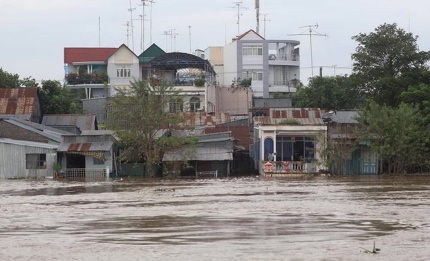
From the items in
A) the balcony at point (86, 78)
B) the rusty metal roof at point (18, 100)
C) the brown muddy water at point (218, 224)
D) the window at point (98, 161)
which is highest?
the balcony at point (86, 78)

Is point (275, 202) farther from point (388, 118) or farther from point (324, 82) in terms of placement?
point (324, 82)

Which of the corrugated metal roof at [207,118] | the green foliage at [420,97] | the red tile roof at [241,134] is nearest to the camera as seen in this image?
the green foliage at [420,97]

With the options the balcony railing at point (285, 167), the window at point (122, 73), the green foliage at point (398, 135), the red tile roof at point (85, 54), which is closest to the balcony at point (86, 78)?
the window at point (122, 73)

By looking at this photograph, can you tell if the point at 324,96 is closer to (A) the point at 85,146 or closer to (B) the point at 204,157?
(B) the point at 204,157

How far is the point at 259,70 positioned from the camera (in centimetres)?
8488

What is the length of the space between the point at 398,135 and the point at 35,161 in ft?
66.4

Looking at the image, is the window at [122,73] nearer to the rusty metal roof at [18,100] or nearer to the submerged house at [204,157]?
the rusty metal roof at [18,100]

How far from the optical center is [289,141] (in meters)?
52.6

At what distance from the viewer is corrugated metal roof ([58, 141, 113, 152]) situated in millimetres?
48500

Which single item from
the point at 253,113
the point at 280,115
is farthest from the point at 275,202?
the point at 253,113

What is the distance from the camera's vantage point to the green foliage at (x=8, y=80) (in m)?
63.5

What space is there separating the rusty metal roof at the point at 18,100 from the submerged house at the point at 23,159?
8.59m

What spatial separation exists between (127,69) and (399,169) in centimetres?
3281

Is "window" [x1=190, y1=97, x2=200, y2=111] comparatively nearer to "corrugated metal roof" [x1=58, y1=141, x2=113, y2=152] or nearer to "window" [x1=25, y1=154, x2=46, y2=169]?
"corrugated metal roof" [x1=58, y1=141, x2=113, y2=152]
